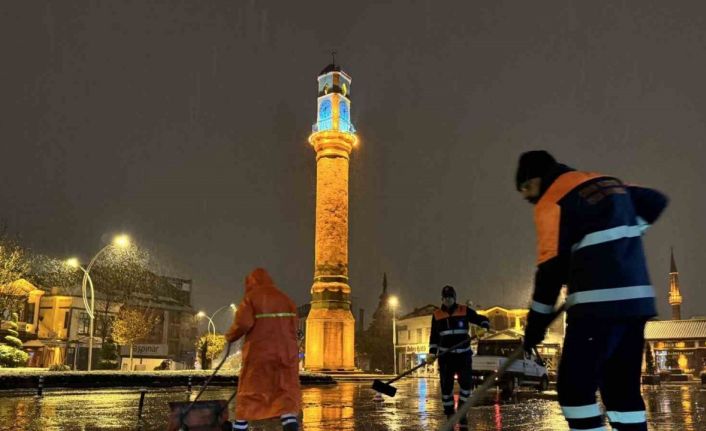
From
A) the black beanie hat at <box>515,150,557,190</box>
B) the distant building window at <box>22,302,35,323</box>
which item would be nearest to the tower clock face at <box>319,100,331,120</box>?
the distant building window at <box>22,302,35,323</box>

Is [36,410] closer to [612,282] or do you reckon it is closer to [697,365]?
[612,282]

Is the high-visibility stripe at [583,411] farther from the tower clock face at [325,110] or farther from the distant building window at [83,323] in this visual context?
the distant building window at [83,323]

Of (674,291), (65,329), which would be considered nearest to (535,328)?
(65,329)

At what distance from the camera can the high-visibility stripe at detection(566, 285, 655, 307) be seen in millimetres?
3293

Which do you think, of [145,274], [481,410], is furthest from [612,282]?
[145,274]

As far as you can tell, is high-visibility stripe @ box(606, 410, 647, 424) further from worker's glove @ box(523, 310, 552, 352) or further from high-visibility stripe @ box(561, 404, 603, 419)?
worker's glove @ box(523, 310, 552, 352)

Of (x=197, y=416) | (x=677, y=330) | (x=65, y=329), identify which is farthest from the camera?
(x=65, y=329)

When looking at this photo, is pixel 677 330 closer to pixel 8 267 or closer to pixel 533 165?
pixel 8 267

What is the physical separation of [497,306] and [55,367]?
40.2 metres

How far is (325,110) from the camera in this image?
150ft

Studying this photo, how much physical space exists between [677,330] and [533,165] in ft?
192

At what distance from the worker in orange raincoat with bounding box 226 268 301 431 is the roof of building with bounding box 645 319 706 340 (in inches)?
2123

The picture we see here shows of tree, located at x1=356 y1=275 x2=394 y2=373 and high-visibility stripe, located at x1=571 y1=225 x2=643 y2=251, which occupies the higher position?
tree, located at x1=356 y1=275 x2=394 y2=373

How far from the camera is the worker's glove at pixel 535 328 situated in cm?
350
